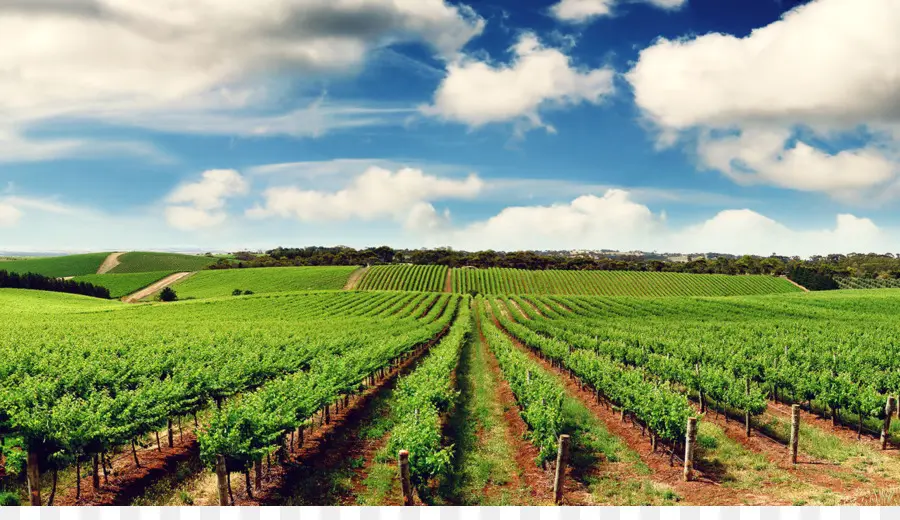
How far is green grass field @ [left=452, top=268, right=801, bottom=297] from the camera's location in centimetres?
12934

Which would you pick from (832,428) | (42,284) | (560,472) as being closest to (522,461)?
(560,472)

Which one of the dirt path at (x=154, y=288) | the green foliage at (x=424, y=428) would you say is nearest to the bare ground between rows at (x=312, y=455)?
the green foliage at (x=424, y=428)

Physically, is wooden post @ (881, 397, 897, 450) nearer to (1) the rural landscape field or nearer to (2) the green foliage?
(1) the rural landscape field

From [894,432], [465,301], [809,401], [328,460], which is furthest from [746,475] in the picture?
[465,301]

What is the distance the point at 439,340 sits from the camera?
52281mm

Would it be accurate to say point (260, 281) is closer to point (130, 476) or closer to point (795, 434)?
point (130, 476)

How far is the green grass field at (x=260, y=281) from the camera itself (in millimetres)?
121406

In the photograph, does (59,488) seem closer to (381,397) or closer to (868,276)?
(381,397)

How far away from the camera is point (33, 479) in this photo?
12.7m

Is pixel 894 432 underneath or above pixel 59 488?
above

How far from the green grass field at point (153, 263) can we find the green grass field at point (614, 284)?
368 feet

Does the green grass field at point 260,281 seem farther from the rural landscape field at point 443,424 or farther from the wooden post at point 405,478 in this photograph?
the wooden post at point 405,478

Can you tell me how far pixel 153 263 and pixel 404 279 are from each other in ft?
383

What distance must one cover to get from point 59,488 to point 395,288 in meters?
111
